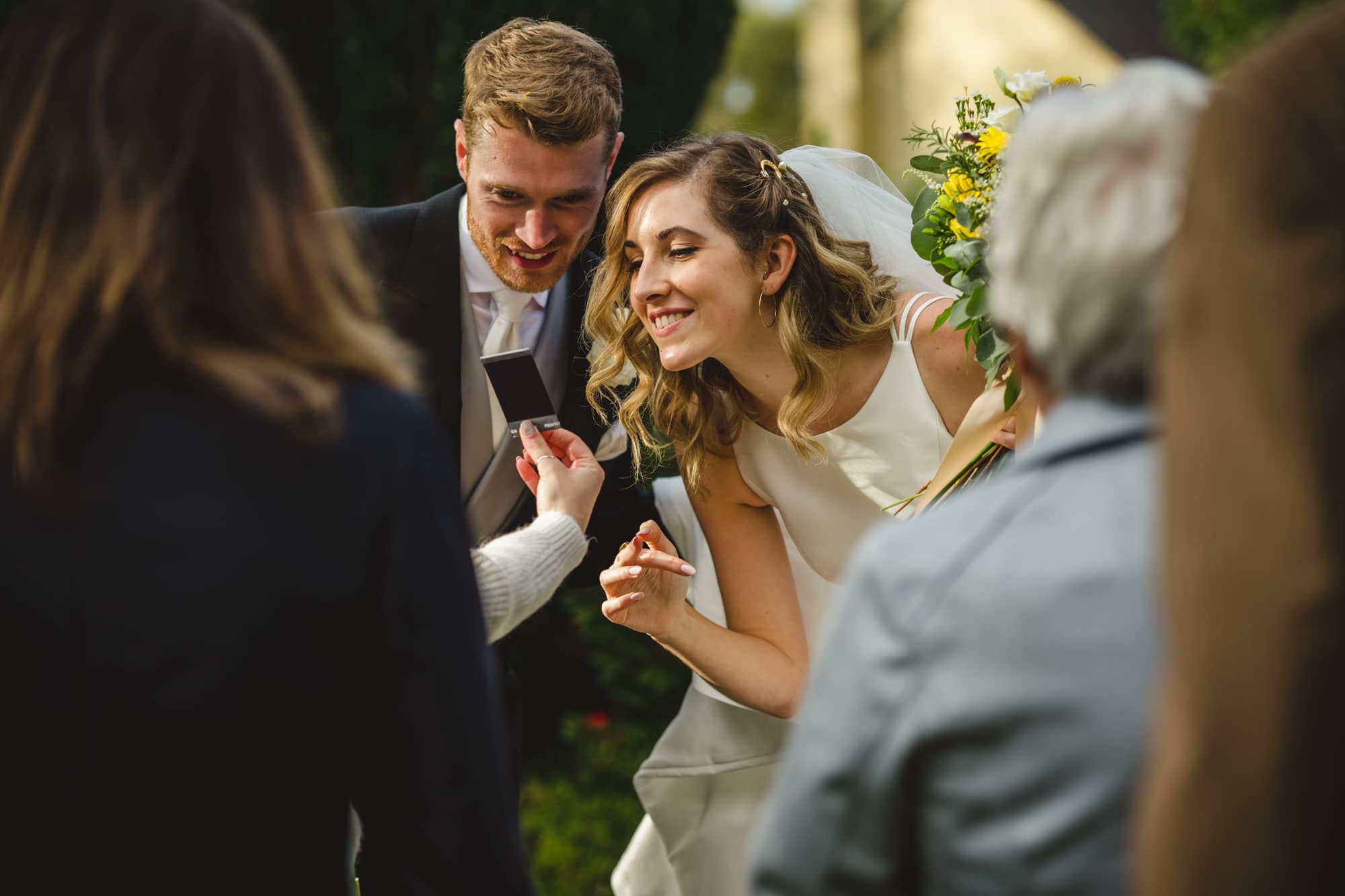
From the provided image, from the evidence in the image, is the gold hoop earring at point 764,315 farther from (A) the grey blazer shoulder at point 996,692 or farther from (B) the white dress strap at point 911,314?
(A) the grey blazer shoulder at point 996,692

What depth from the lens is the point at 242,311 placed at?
3.82 ft

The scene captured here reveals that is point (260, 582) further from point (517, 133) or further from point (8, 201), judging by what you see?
point (517, 133)

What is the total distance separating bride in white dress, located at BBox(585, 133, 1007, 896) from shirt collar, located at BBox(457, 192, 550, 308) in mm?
275

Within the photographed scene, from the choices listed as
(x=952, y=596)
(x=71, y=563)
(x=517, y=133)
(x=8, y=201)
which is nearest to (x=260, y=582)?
(x=71, y=563)

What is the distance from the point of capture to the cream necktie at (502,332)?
3480 millimetres

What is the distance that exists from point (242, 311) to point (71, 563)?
0.26 metres

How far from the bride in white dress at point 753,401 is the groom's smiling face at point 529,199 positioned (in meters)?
0.11

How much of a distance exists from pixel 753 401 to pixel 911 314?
1.67 ft

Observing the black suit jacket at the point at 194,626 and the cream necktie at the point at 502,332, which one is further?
the cream necktie at the point at 502,332

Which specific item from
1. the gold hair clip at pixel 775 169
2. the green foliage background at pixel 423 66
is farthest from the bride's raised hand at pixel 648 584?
the green foliage background at pixel 423 66

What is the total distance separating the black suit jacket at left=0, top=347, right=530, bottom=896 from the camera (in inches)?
43.7

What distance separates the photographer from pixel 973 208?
104 inches

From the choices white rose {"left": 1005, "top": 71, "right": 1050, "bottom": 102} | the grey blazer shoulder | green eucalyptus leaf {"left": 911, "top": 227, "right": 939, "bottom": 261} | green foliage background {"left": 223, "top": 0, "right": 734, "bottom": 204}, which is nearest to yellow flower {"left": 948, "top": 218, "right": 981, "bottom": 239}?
green eucalyptus leaf {"left": 911, "top": 227, "right": 939, "bottom": 261}

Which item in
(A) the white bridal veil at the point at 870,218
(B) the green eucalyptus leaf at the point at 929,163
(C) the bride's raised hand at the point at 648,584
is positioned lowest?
(C) the bride's raised hand at the point at 648,584
